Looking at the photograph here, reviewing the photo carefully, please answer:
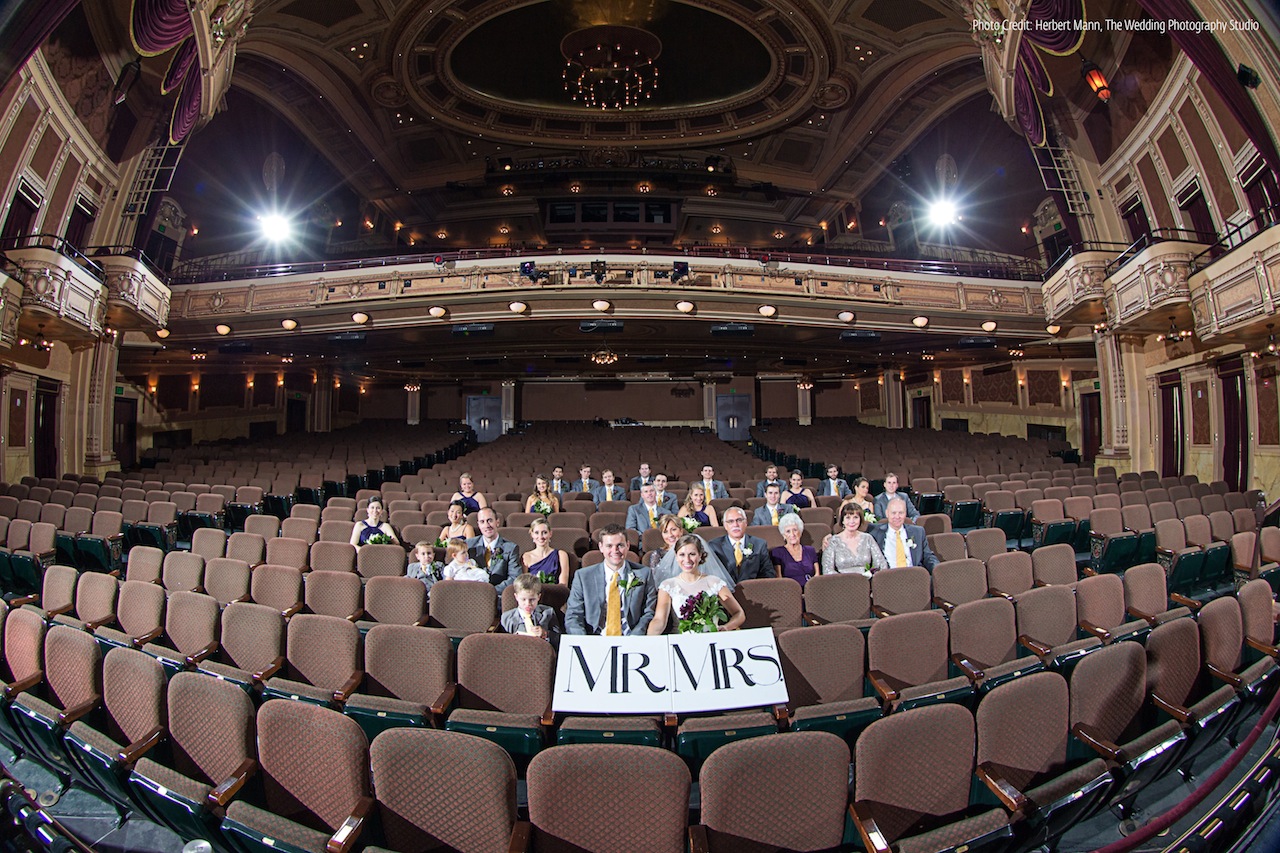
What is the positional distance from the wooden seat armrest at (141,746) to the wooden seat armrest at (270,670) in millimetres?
388

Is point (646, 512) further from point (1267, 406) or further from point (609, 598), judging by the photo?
point (1267, 406)

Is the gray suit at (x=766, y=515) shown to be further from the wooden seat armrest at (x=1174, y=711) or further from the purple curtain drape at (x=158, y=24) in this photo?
the purple curtain drape at (x=158, y=24)

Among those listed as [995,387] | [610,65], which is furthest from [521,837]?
[995,387]

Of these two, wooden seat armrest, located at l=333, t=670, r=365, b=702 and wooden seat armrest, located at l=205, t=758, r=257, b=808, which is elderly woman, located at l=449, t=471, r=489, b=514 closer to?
wooden seat armrest, located at l=333, t=670, r=365, b=702

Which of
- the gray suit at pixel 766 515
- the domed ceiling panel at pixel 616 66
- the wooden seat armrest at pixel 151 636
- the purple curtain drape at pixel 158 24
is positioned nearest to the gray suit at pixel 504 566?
the wooden seat armrest at pixel 151 636

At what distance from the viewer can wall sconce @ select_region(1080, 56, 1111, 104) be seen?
9.75 meters

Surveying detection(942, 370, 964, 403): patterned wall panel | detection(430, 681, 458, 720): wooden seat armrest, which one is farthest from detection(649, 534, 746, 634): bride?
detection(942, 370, 964, 403): patterned wall panel

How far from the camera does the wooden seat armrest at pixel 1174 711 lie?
2219 mm

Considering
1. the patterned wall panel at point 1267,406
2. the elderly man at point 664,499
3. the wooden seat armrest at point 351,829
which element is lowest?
the wooden seat armrest at point 351,829

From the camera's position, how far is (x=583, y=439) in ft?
51.8

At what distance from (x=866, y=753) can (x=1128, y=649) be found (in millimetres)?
1460

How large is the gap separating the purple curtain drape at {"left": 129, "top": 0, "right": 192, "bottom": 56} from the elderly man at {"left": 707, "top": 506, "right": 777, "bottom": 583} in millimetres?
12068

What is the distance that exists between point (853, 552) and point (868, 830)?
265 cm

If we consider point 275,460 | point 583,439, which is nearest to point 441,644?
point 275,460
